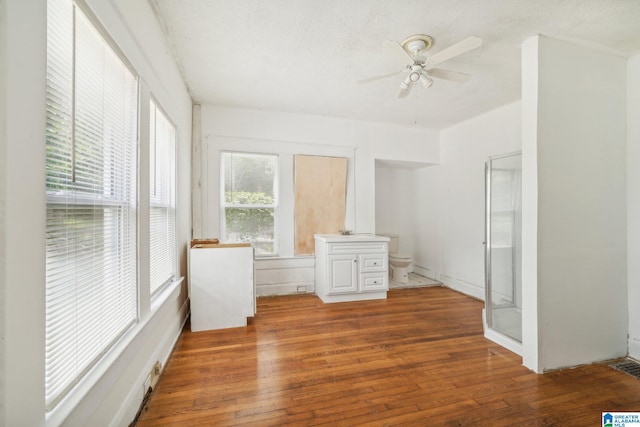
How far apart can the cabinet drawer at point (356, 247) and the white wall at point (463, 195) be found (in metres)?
1.36

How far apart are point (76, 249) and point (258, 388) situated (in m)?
1.47

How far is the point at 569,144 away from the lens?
224 centimetres

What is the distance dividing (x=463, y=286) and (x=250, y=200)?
140 inches

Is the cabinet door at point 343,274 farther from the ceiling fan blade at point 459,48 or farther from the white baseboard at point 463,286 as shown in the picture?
the ceiling fan blade at point 459,48

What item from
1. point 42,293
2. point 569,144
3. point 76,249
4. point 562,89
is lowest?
point 42,293

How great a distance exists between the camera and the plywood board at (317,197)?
4172 mm

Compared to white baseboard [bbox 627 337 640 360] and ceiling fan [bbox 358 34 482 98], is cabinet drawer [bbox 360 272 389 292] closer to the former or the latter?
white baseboard [bbox 627 337 640 360]

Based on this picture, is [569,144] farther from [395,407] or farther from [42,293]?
[42,293]

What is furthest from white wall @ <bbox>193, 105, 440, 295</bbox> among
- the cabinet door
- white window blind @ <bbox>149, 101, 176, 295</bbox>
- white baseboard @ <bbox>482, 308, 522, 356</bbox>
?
white baseboard @ <bbox>482, 308, 522, 356</bbox>

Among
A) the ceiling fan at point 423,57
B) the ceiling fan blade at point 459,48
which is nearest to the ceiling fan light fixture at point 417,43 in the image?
the ceiling fan at point 423,57

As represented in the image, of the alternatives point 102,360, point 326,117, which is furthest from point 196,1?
point 326,117

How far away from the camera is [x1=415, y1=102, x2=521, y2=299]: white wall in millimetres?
3760

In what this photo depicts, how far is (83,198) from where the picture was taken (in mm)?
1205

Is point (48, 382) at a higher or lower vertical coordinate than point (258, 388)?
higher
